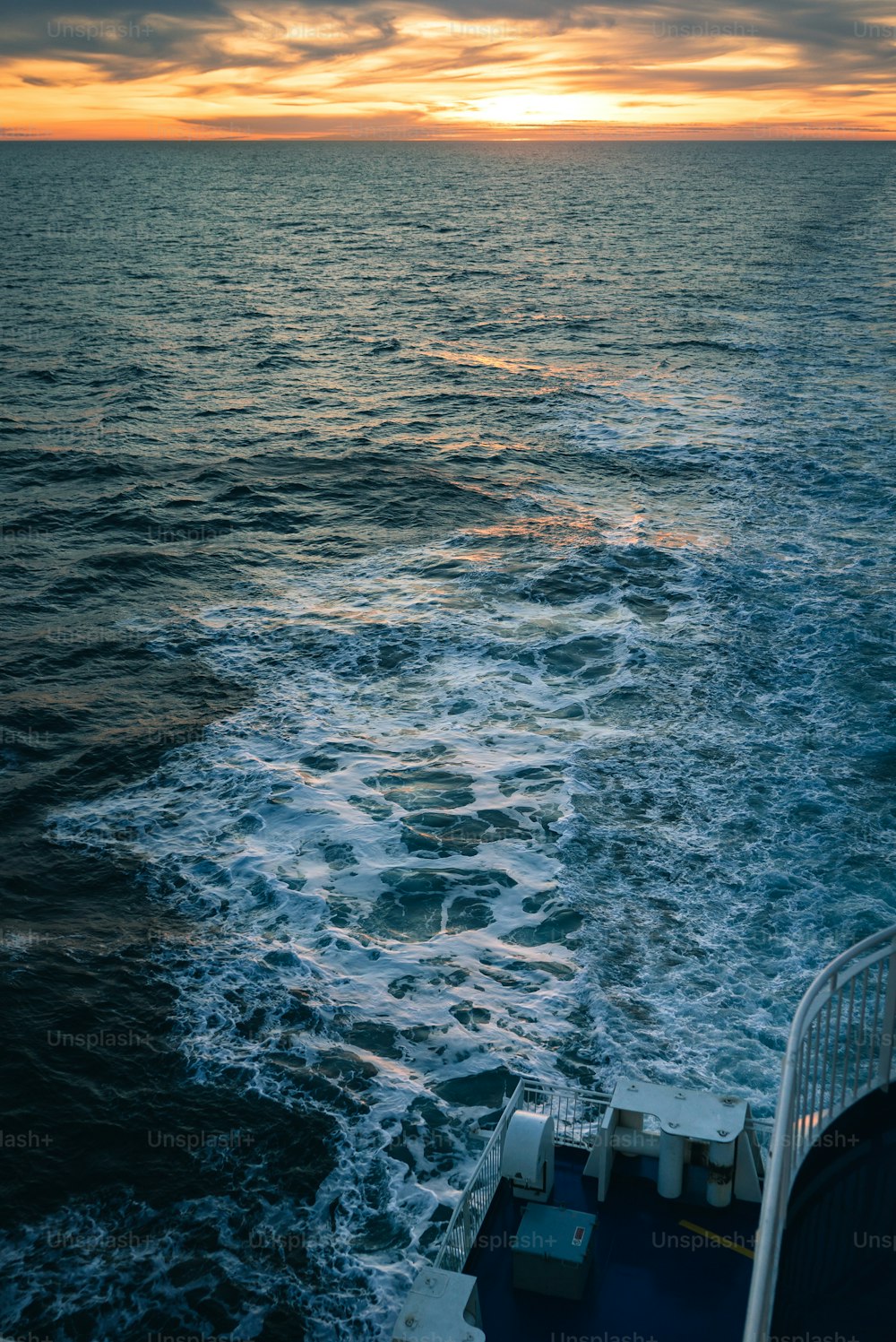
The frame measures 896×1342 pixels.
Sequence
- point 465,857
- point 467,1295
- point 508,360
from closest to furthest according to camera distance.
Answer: point 467,1295
point 465,857
point 508,360

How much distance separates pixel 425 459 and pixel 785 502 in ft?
53.8

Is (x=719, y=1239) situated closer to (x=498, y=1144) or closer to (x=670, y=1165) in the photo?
(x=670, y=1165)

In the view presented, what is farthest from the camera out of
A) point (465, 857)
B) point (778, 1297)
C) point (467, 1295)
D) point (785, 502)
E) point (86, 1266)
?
point (785, 502)

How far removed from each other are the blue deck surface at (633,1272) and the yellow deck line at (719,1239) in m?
0.02

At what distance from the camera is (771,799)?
2397 cm

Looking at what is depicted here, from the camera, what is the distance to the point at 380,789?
82.2 ft

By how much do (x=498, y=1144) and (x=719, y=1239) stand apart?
116 inches

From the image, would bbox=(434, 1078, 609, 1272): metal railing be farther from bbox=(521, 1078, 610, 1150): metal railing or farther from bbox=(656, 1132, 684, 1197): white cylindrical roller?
bbox=(656, 1132, 684, 1197): white cylindrical roller

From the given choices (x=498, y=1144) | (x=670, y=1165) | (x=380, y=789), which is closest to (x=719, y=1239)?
(x=670, y=1165)

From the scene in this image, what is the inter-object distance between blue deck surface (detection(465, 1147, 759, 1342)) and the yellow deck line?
0.07 feet

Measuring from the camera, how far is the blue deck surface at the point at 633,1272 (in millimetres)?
12234

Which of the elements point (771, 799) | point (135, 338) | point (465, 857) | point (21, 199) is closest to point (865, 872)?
point (771, 799)

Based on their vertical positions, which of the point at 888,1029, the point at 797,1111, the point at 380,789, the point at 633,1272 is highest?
the point at 888,1029

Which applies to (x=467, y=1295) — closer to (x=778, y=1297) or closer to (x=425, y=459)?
(x=778, y=1297)
